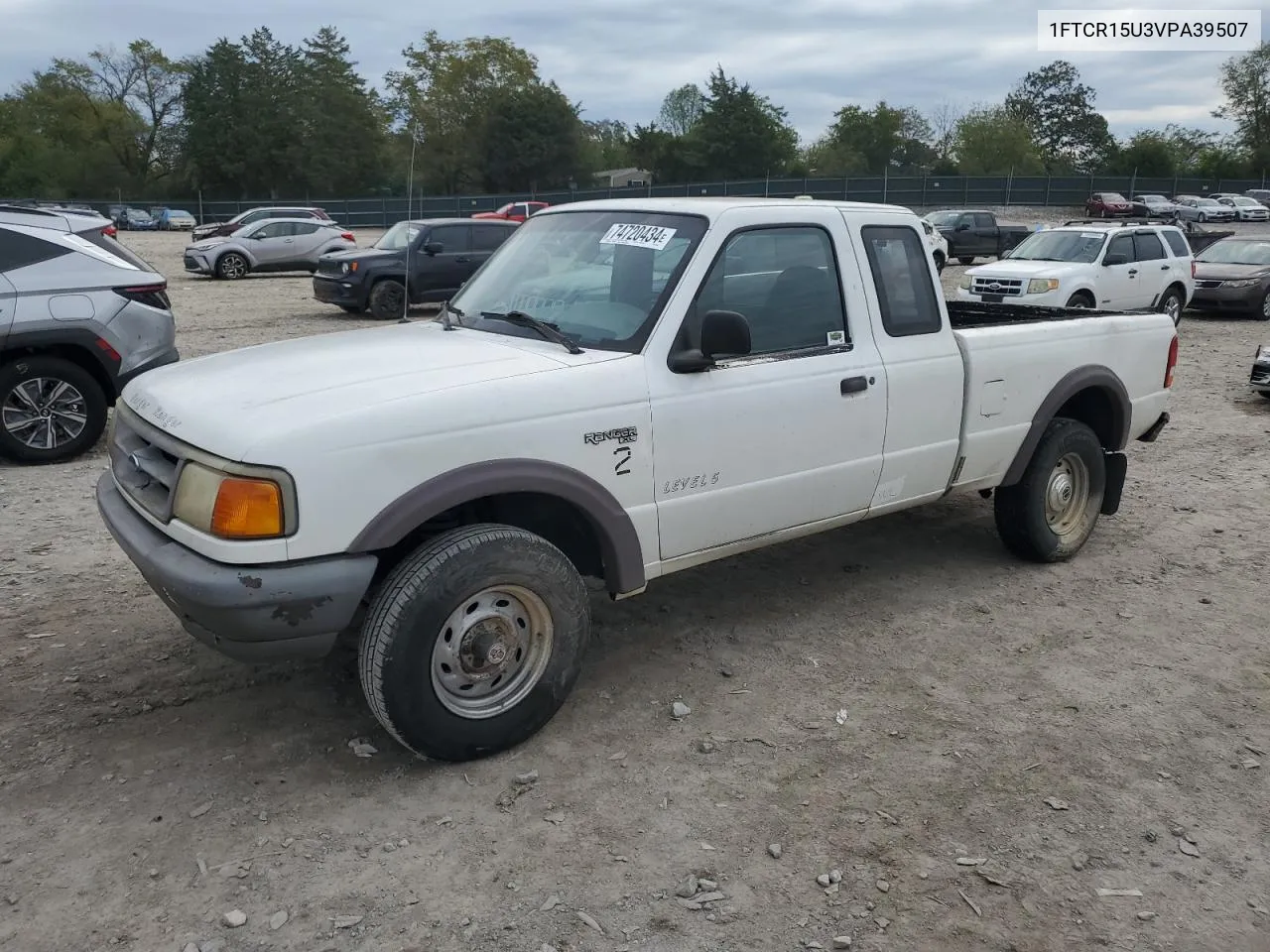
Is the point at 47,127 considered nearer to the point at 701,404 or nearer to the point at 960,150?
the point at 960,150

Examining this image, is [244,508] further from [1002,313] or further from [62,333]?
[62,333]

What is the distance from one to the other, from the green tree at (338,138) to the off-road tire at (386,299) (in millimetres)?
56685

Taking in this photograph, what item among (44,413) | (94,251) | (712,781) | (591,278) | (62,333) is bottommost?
(712,781)

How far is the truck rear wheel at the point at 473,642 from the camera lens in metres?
3.30

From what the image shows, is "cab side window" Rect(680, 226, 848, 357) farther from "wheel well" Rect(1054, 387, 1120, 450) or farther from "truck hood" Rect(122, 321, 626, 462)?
"wheel well" Rect(1054, 387, 1120, 450)

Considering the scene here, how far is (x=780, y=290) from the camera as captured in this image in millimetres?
4316

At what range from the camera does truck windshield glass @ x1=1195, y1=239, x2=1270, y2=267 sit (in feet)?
61.2

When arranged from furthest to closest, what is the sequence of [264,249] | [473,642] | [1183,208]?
[1183,208] < [264,249] < [473,642]

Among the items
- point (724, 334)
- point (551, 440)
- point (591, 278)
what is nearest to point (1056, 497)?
point (724, 334)

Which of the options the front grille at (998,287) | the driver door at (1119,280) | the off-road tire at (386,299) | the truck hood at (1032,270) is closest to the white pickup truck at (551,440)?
the front grille at (998,287)

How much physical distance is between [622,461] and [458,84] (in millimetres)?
85450

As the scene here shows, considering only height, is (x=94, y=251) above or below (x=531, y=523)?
above

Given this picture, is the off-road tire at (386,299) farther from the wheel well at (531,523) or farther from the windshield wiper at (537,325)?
the wheel well at (531,523)

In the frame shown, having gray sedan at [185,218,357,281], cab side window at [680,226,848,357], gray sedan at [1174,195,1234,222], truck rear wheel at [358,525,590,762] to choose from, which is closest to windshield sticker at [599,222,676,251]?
cab side window at [680,226,848,357]
